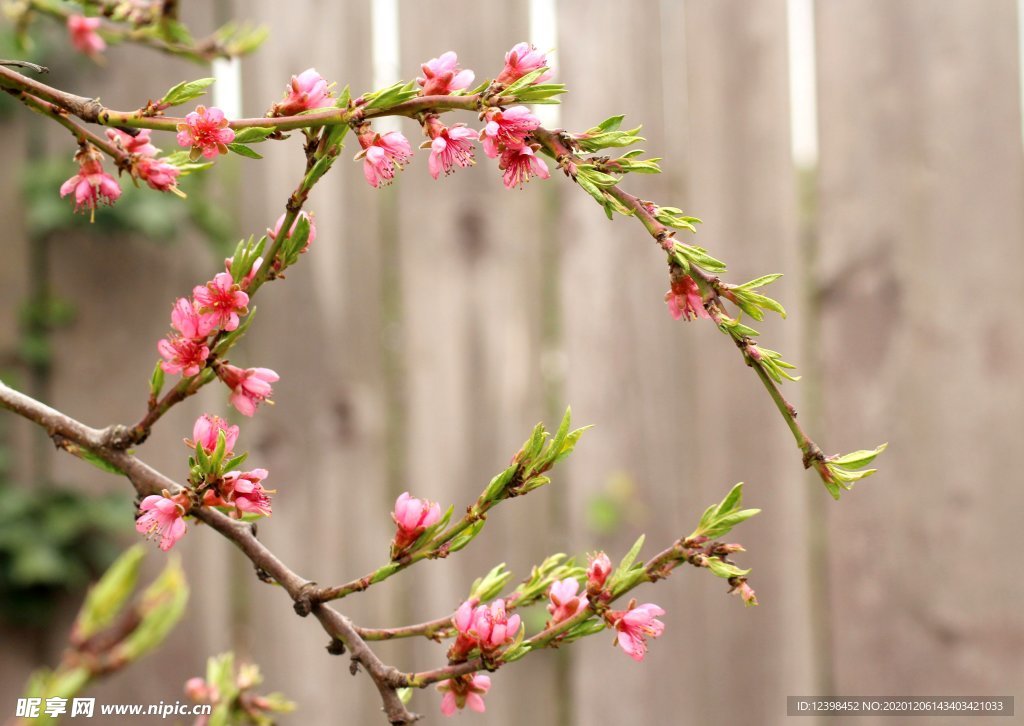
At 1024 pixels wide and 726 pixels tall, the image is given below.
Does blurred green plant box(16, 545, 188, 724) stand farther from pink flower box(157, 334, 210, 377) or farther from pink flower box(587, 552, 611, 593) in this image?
pink flower box(587, 552, 611, 593)

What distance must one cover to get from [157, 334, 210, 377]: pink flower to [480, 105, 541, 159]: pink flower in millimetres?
172

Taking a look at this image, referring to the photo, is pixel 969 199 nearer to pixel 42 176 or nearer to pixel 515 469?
pixel 515 469

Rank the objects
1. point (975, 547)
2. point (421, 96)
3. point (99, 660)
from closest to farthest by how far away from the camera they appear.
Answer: point (421, 96), point (99, 660), point (975, 547)

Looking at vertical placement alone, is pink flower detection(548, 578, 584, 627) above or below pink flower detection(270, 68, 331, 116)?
below

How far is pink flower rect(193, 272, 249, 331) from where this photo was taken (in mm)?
432

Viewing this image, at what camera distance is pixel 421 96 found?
0.41m

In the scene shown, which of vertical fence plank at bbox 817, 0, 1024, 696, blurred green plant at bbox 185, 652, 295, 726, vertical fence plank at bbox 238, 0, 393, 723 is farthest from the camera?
vertical fence plank at bbox 238, 0, 393, 723

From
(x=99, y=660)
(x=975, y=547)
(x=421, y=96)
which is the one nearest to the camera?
(x=421, y=96)

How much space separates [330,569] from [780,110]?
100 centimetres

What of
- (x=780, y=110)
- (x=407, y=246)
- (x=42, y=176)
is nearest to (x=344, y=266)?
(x=407, y=246)

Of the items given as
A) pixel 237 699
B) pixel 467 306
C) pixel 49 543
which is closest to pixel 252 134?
pixel 237 699

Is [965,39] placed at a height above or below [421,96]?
above

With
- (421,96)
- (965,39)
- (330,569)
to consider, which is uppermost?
(965,39)

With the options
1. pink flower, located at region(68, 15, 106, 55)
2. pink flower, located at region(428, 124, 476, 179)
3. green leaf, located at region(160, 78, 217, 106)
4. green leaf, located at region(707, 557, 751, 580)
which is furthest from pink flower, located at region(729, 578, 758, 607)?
pink flower, located at region(68, 15, 106, 55)
